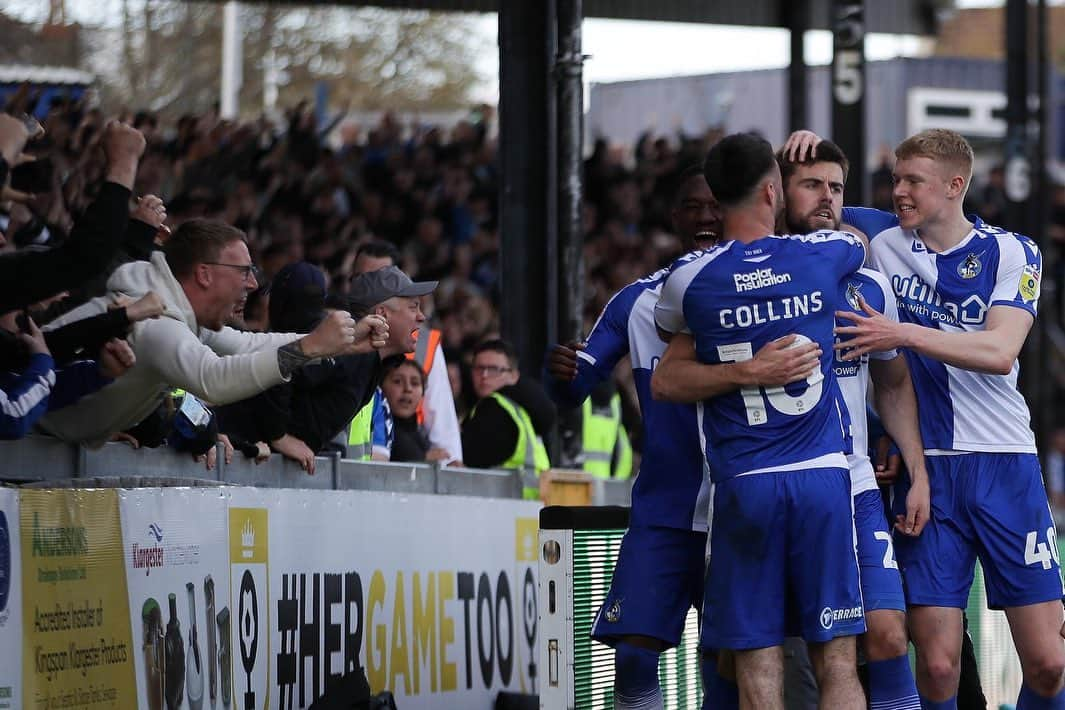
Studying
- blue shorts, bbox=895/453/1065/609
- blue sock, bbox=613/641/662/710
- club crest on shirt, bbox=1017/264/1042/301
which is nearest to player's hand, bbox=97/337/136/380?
blue sock, bbox=613/641/662/710

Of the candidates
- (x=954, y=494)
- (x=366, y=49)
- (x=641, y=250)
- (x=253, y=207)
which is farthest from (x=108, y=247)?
(x=366, y=49)

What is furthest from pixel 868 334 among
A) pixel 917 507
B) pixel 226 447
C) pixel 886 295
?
pixel 226 447

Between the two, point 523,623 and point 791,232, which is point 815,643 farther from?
point 523,623

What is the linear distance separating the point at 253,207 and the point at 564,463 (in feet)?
20.2

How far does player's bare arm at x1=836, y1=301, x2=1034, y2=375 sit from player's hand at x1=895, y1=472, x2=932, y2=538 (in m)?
0.51

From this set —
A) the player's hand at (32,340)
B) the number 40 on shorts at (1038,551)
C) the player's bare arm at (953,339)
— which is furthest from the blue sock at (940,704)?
the player's hand at (32,340)

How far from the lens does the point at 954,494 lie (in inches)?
275

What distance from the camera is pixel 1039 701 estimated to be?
6914mm

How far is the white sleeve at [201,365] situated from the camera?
6.74 m

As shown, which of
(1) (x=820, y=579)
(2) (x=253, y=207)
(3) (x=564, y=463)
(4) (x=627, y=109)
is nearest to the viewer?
(1) (x=820, y=579)

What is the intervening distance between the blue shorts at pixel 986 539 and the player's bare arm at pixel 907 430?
0.30 feet

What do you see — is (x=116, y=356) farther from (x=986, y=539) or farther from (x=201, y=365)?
(x=986, y=539)

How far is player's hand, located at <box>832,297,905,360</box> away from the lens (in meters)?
6.34

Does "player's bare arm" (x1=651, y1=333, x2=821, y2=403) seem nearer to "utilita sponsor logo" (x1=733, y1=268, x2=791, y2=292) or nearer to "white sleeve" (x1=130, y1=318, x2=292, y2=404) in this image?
"utilita sponsor logo" (x1=733, y1=268, x2=791, y2=292)
